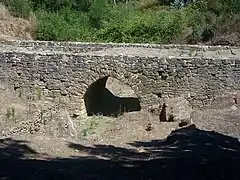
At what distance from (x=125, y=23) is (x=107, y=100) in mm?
7684

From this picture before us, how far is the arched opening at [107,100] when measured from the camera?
61.5ft

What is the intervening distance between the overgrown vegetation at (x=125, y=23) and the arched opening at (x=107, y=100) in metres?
5.02

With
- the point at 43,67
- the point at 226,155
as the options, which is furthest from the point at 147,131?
the point at 226,155

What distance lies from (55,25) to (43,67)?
9237 mm

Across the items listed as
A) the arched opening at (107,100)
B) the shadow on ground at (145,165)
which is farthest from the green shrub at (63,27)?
the shadow on ground at (145,165)

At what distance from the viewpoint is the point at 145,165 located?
25.5 ft

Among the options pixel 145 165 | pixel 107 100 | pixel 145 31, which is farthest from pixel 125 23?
pixel 145 165

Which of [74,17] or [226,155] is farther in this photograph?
[74,17]

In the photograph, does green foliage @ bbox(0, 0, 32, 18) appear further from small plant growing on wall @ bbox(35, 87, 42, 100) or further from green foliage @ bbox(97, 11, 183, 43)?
small plant growing on wall @ bbox(35, 87, 42, 100)

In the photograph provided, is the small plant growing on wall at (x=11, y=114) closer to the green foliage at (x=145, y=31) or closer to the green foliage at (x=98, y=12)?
the green foliage at (x=145, y=31)

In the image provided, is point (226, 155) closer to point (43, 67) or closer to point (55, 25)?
point (43, 67)

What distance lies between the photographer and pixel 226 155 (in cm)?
884

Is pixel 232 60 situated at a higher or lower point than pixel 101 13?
lower

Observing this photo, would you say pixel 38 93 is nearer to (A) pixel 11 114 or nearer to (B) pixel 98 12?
(A) pixel 11 114
